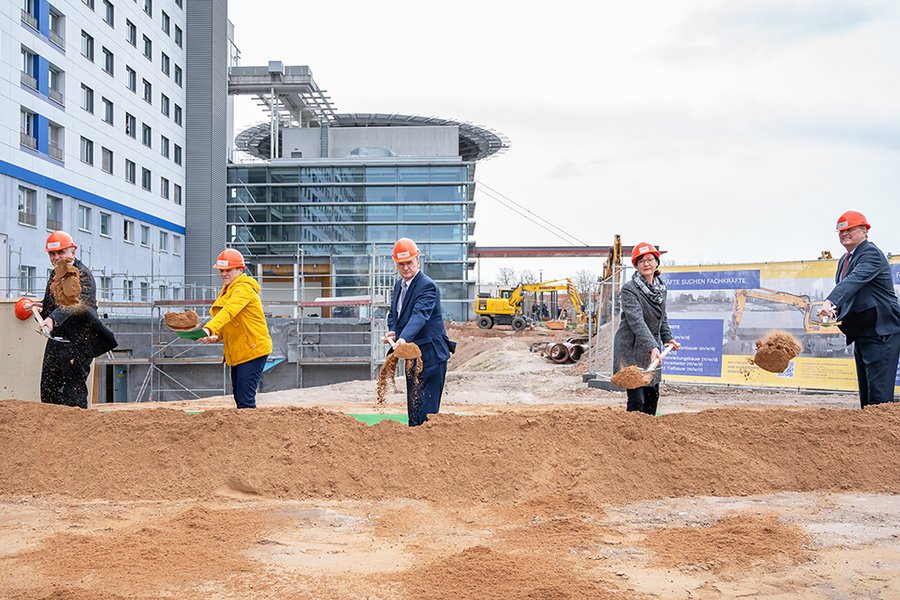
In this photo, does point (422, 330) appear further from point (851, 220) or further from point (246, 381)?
point (851, 220)

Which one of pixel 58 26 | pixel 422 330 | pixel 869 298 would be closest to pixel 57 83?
pixel 58 26

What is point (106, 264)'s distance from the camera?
33406 millimetres

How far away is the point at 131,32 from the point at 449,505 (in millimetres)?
39029

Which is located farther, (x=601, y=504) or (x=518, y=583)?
(x=601, y=504)

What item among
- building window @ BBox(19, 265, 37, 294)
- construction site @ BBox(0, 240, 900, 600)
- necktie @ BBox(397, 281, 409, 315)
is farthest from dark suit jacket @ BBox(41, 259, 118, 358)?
building window @ BBox(19, 265, 37, 294)

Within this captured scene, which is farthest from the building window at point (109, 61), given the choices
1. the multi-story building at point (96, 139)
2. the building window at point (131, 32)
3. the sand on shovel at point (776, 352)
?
the sand on shovel at point (776, 352)

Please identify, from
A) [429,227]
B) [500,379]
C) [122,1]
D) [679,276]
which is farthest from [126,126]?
[679,276]

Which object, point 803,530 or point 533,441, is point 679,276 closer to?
point 533,441

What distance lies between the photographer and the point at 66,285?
603 cm

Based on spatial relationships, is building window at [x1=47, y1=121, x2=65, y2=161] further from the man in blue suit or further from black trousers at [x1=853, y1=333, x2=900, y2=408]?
black trousers at [x1=853, y1=333, x2=900, y2=408]

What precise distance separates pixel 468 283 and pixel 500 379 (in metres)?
37.7

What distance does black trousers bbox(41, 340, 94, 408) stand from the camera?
609cm

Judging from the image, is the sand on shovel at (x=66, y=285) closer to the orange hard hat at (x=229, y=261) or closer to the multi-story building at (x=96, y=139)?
the orange hard hat at (x=229, y=261)

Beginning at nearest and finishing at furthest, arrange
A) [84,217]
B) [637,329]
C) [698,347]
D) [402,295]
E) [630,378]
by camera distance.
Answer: [630,378] < [637,329] < [402,295] < [698,347] < [84,217]
